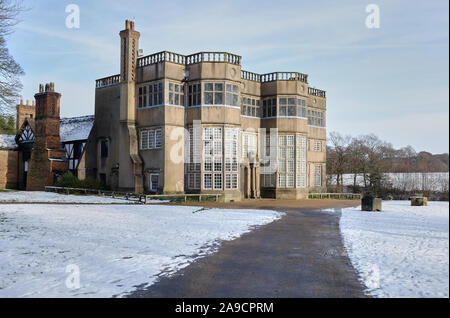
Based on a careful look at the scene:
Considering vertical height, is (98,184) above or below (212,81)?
below

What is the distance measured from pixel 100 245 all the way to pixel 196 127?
64.5ft

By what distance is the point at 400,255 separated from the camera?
Answer: 11078 millimetres

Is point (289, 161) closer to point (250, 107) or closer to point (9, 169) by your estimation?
point (250, 107)

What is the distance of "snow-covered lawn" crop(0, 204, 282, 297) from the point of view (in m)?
8.56

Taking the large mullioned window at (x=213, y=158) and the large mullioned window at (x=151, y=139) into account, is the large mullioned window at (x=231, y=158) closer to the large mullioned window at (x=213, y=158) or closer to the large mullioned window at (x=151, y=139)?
the large mullioned window at (x=213, y=158)

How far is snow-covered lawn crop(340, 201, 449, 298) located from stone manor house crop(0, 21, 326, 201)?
15.0 metres

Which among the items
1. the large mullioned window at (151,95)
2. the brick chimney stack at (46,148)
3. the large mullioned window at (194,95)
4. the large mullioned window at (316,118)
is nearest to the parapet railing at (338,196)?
the large mullioned window at (316,118)

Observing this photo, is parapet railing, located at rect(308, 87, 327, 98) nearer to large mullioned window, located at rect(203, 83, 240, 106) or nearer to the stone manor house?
the stone manor house

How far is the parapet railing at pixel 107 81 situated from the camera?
35.6 metres

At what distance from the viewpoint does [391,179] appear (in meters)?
42.5

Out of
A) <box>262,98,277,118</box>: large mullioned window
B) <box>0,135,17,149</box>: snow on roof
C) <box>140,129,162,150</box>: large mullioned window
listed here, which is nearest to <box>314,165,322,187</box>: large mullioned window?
<box>262,98,277,118</box>: large mullioned window
